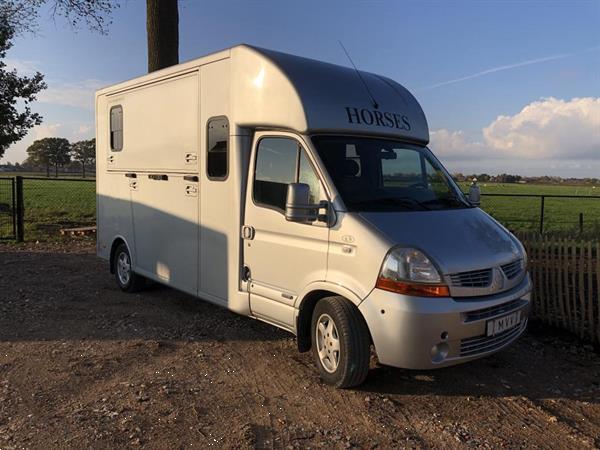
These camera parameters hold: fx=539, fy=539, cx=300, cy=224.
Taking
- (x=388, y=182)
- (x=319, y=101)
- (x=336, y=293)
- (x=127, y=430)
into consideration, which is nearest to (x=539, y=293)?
(x=388, y=182)

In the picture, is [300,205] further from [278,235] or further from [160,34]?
[160,34]

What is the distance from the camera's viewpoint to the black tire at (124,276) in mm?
7833

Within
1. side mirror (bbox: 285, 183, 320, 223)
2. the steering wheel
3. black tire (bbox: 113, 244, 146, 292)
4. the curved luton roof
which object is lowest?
black tire (bbox: 113, 244, 146, 292)

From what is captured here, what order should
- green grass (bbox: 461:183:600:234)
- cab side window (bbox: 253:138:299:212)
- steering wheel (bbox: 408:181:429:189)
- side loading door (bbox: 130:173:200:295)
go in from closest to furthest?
cab side window (bbox: 253:138:299:212), steering wheel (bbox: 408:181:429:189), side loading door (bbox: 130:173:200:295), green grass (bbox: 461:183:600:234)

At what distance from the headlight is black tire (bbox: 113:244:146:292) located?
4834 mm

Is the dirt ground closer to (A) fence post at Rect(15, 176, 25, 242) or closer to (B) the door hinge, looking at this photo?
(B) the door hinge

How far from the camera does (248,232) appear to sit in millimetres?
5324

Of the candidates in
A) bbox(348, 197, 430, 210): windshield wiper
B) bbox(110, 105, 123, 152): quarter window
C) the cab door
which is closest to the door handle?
the cab door

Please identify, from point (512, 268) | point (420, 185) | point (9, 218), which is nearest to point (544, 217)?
point (9, 218)

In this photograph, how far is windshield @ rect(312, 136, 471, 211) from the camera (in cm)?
463

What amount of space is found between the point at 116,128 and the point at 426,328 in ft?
18.8

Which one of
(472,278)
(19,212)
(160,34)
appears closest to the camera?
(472,278)

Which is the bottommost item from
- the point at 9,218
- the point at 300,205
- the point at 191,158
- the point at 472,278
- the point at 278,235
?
the point at 9,218

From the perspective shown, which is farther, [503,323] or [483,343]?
[503,323]
